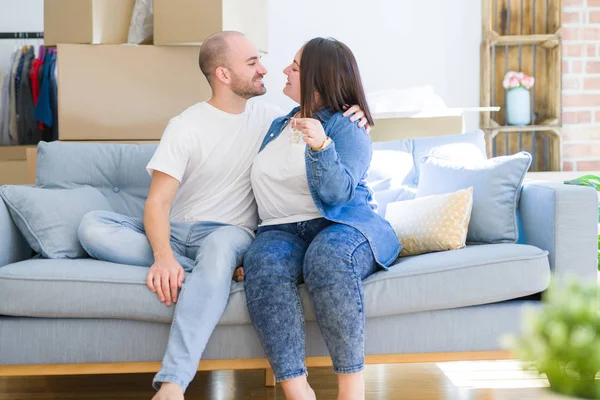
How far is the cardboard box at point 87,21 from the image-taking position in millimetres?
2975

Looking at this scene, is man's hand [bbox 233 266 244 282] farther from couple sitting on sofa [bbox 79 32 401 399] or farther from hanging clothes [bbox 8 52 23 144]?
hanging clothes [bbox 8 52 23 144]

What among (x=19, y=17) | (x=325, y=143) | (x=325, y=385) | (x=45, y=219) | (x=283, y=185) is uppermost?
(x=19, y=17)

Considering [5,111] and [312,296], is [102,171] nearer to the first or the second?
[312,296]

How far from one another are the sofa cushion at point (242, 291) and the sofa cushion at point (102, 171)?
553mm

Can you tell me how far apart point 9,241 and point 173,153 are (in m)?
0.54

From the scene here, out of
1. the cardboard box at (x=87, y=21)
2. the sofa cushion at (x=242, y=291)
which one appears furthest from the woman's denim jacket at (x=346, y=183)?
the cardboard box at (x=87, y=21)

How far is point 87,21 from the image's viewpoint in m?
2.97

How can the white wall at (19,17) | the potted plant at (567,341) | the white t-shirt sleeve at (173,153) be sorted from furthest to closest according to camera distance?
the white wall at (19,17)
the white t-shirt sleeve at (173,153)
the potted plant at (567,341)

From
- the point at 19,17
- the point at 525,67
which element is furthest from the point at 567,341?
the point at 19,17

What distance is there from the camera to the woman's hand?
1.79m

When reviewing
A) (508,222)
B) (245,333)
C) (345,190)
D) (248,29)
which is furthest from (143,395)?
(248,29)

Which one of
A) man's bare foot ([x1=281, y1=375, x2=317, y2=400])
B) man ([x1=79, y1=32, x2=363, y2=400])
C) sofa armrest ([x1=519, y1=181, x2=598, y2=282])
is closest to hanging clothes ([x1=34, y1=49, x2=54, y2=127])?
man ([x1=79, y1=32, x2=363, y2=400])

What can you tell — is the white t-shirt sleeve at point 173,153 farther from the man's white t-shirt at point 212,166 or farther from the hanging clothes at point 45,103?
the hanging clothes at point 45,103

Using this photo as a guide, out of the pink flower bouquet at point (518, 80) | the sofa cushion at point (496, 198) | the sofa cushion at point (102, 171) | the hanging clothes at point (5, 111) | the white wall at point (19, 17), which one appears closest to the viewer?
the sofa cushion at point (496, 198)
